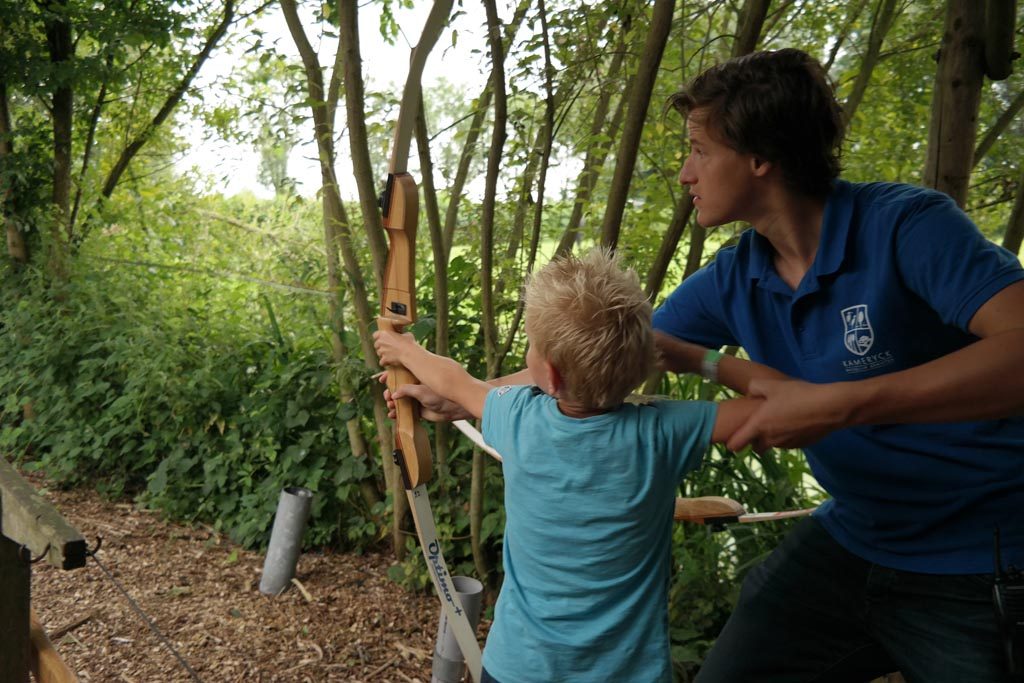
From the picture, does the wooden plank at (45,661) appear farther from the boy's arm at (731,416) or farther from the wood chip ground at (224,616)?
the boy's arm at (731,416)

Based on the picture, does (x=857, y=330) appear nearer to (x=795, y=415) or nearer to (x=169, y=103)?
(x=795, y=415)

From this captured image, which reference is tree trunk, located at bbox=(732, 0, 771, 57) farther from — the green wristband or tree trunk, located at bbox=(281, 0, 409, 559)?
tree trunk, located at bbox=(281, 0, 409, 559)

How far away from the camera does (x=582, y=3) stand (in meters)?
2.82

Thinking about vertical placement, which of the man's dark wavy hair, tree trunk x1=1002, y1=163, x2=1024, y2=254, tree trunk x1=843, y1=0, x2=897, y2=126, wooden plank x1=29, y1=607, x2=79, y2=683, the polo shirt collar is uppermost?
tree trunk x1=843, y1=0, x2=897, y2=126

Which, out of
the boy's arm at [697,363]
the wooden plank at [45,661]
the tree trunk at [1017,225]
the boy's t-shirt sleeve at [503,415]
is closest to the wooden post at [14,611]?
the wooden plank at [45,661]

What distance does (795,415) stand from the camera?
1.29 m

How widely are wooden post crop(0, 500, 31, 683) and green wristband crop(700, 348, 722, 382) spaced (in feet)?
4.70

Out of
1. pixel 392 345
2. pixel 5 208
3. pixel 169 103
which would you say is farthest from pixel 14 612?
pixel 169 103

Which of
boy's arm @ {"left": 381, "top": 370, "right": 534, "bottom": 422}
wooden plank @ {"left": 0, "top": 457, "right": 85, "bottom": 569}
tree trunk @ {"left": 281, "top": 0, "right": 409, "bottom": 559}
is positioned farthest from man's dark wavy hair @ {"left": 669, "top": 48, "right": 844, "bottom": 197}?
tree trunk @ {"left": 281, "top": 0, "right": 409, "bottom": 559}

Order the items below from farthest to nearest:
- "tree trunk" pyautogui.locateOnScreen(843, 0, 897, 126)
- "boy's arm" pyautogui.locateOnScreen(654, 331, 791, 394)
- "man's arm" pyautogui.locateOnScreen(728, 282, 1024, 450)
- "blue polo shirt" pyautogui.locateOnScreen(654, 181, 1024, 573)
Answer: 1. "tree trunk" pyautogui.locateOnScreen(843, 0, 897, 126)
2. "boy's arm" pyautogui.locateOnScreen(654, 331, 791, 394)
3. "blue polo shirt" pyautogui.locateOnScreen(654, 181, 1024, 573)
4. "man's arm" pyautogui.locateOnScreen(728, 282, 1024, 450)

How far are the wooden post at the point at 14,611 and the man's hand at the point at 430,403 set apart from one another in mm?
860

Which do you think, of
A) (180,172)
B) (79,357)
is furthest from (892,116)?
(180,172)

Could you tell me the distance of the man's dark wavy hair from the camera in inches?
58.3

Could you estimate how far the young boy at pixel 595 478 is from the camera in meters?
1.36
